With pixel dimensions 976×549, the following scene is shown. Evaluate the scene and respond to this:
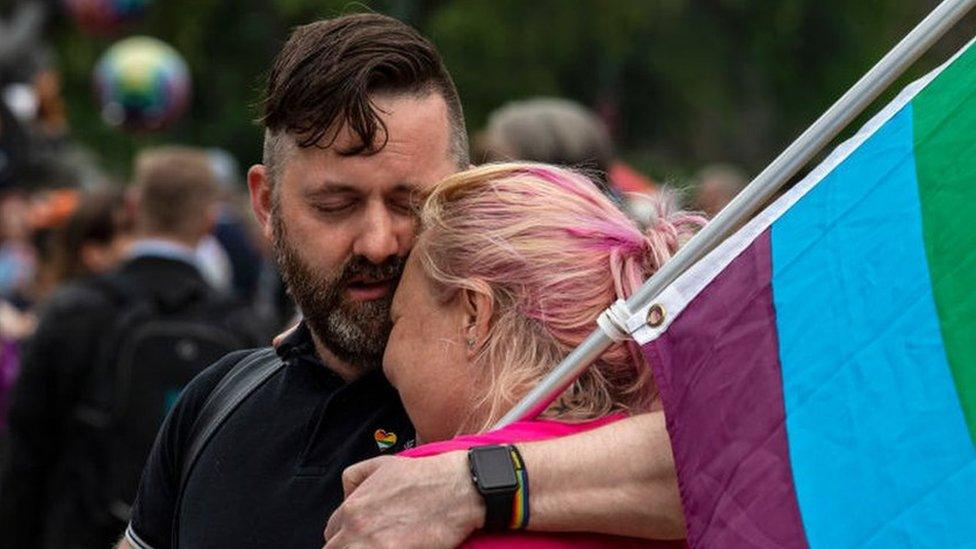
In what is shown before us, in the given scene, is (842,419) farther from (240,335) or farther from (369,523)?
(240,335)

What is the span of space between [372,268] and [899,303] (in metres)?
0.92

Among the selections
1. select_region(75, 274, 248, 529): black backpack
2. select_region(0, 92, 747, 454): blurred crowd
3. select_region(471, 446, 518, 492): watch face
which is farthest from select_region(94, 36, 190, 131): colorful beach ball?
select_region(471, 446, 518, 492): watch face

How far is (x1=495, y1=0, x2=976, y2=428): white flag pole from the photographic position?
259cm

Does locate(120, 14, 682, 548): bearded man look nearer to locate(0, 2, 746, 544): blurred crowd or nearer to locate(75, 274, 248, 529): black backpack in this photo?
locate(0, 2, 746, 544): blurred crowd

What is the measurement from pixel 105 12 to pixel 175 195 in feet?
26.8

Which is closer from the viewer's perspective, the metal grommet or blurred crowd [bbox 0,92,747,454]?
the metal grommet

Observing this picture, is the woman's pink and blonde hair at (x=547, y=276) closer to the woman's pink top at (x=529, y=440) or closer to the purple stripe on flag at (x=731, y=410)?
the woman's pink top at (x=529, y=440)

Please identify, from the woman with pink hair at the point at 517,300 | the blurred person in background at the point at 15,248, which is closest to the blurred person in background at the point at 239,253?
the blurred person in background at the point at 15,248

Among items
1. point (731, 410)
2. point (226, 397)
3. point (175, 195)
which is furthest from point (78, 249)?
point (731, 410)

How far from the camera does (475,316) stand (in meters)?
2.86

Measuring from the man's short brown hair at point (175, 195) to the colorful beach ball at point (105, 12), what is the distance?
311 inches

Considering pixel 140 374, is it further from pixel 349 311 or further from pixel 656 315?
pixel 656 315

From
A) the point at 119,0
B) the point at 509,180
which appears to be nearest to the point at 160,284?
the point at 509,180

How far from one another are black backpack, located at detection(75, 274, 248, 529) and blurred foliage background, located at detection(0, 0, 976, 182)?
50.3 ft
